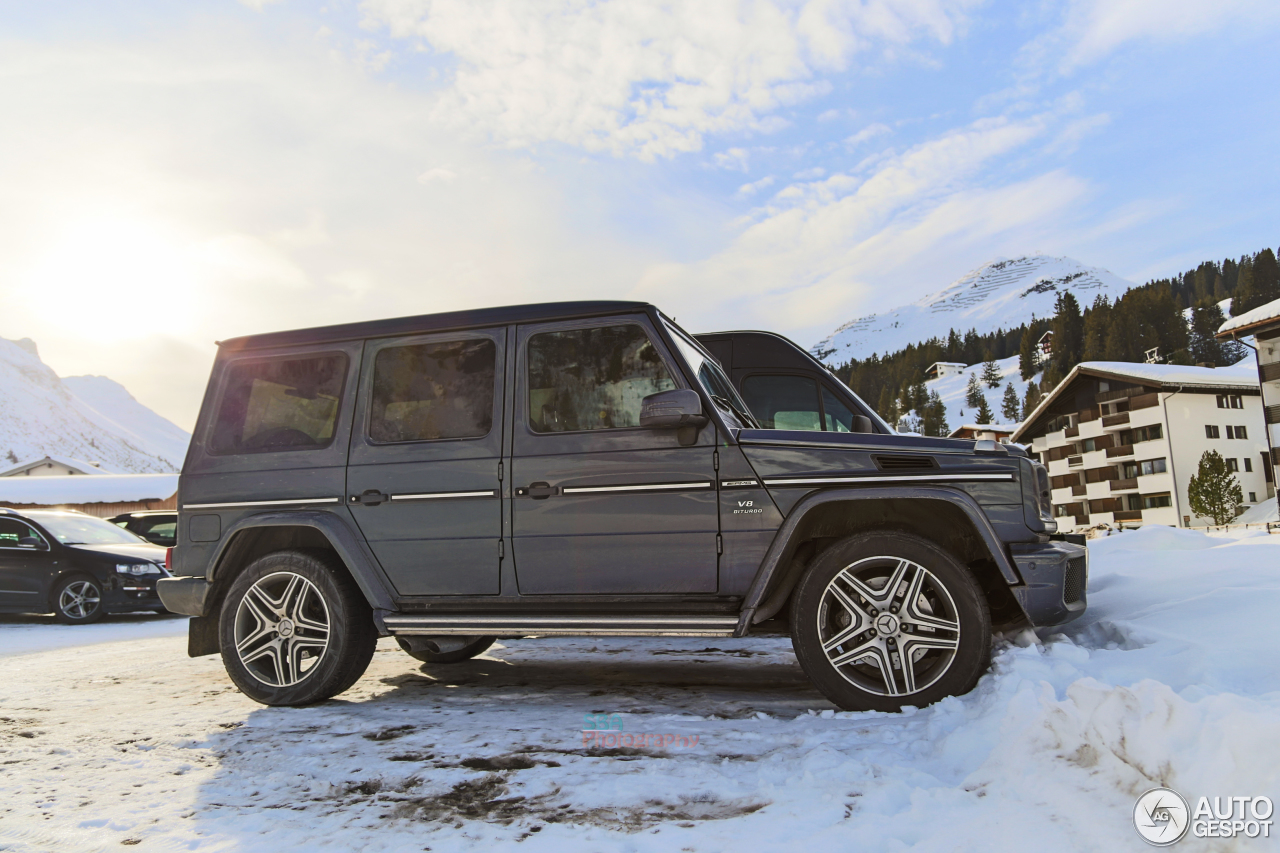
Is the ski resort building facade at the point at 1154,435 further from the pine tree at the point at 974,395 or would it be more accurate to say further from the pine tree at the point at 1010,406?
the pine tree at the point at 974,395

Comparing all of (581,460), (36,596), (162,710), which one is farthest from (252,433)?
(36,596)

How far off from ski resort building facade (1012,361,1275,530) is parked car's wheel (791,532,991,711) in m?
57.7

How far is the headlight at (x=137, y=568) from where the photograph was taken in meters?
10.6

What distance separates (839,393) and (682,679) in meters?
4.42

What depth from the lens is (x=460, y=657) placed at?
5926mm

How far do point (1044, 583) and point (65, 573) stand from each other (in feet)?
38.7

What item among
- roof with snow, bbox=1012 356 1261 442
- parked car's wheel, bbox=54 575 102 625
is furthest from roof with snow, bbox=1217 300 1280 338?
parked car's wheel, bbox=54 575 102 625

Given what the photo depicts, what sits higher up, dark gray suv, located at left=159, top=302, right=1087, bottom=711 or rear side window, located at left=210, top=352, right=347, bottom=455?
rear side window, located at left=210, top=352, right=347, bottom=455

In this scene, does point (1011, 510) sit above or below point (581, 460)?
below

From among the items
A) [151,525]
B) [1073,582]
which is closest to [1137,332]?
[151,525]

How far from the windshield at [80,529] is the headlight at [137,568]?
0.71 meters

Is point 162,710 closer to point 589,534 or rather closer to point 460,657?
point 460,657

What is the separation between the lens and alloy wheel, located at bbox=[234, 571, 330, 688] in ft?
14.6

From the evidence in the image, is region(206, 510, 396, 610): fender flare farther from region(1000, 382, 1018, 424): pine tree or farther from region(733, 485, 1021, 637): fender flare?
region(1000, 382, 1018, 424): pine tree
